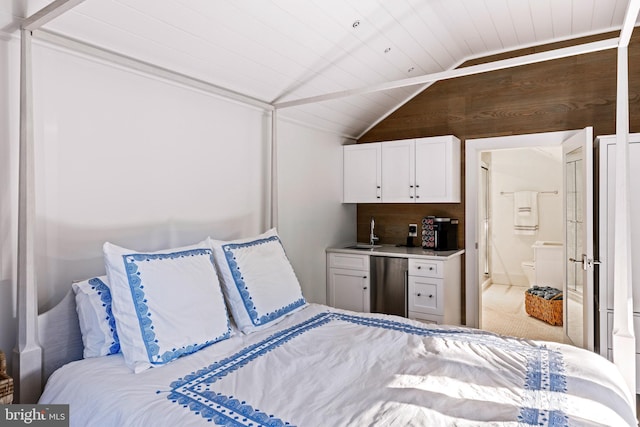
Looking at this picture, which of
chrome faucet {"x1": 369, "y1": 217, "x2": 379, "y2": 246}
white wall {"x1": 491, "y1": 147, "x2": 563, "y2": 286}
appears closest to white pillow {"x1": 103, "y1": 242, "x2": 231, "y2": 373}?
chrome faucet {"x1": 369, "y1": 217, "x2": 379, "y2": 246}

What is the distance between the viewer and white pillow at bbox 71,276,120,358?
1850 millimetres

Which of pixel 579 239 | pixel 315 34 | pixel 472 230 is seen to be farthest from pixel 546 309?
pixel 315 34

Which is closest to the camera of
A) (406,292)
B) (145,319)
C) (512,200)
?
(145,319)

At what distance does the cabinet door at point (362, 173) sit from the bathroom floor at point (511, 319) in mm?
1867

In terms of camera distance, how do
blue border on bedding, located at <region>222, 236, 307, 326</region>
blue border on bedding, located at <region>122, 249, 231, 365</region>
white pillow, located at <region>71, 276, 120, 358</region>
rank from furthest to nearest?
blue border on bedding, located at <region>222, 236, 307, 326</region> → white pillow, located at <region>71, 276, 120, 358</region> → blue border on bedding, located at <region>122, 249, 231, 365</region>

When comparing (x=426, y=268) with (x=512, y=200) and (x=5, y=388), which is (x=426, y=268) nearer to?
(x=5, y=388)

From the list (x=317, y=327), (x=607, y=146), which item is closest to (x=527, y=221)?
(x=607, y=146)

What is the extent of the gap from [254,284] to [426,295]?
6.09 feet

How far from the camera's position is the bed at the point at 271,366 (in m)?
1.35

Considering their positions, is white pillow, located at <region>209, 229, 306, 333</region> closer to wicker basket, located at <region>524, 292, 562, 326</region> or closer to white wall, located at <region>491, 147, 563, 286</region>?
wicker basket, located at <region>524, 292, 562, 326</region>

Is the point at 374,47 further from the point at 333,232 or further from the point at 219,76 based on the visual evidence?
the point at 333,232

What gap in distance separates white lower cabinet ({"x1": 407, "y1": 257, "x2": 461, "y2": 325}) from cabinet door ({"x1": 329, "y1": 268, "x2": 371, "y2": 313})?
428 millimetres

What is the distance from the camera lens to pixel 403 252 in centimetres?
381

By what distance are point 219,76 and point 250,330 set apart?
1.68 metres
